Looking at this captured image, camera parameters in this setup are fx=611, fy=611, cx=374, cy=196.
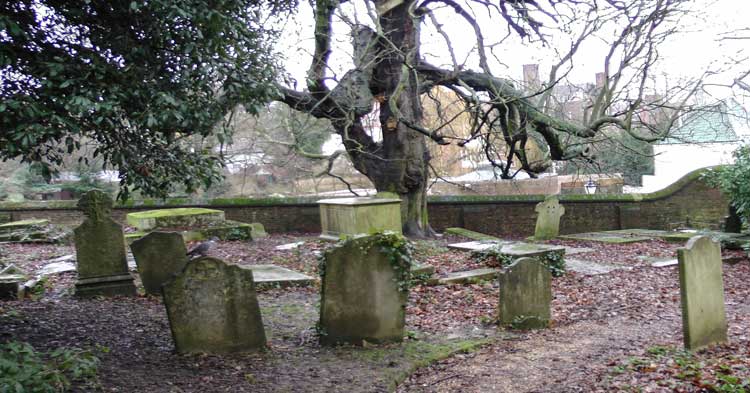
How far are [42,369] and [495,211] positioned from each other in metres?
17.5

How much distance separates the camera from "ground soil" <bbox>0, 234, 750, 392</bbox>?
4.94 m

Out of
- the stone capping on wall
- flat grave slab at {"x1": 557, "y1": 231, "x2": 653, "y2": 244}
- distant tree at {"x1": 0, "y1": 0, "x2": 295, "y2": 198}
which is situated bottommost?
flat grave slab at {"x1": 557, "y1": 231, "x2": 653, "y2": 244}

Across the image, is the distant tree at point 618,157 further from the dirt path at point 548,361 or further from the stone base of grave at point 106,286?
the stone base of grave at point 106,286

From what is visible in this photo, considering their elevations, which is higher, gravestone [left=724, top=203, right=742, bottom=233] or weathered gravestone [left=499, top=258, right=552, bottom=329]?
gravestone [left=724, top=203, right=742, bottom=233]

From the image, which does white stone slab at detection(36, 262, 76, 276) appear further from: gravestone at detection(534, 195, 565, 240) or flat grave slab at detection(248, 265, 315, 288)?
gravestone at detection(534, 195, 565, 240)

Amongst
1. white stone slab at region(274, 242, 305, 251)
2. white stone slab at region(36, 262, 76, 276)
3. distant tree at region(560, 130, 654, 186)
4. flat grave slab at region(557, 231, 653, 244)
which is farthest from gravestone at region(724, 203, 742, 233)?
white stone slab at region(36, 262, 76, 276)

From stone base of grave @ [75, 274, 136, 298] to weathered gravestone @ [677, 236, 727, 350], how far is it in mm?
6896

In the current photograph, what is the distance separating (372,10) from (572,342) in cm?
781

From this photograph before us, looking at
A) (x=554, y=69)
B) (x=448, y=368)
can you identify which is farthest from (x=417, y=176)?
(x=448, y=368)

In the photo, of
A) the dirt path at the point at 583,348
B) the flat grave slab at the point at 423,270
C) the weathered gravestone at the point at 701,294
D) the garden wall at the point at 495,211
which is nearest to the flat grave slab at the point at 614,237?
the garden wall at the point at 495,211

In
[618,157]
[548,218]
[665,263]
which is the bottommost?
[665,263]

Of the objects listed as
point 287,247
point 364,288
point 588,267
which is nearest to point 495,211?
point 287,247

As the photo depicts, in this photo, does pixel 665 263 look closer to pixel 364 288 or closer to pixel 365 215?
pixel 365 215

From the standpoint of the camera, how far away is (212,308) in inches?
223
